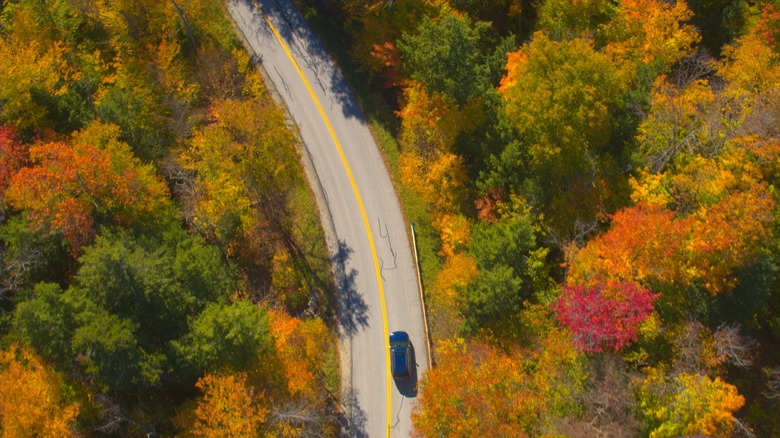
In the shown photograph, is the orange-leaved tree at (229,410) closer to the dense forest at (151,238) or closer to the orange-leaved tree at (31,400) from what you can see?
the dense forest at (151,238)

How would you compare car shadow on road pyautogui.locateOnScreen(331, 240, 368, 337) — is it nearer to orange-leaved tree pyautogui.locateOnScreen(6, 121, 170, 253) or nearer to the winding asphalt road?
the winding asphalt road

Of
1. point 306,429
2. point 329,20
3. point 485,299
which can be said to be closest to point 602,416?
point 485,299

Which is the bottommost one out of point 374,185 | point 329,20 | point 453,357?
point 453,357

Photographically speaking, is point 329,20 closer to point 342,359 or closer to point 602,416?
point 342,359

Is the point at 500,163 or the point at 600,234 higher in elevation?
the point at 500,163

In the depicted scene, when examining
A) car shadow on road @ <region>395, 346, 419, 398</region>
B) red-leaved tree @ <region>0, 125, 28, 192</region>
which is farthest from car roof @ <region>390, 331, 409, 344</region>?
red-leaved tree @ <region>0, 125, 28, 192</region>

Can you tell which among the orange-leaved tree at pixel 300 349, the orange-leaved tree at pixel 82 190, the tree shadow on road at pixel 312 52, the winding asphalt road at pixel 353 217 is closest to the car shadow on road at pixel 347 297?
the winding asphalt road at pixel 353 217
